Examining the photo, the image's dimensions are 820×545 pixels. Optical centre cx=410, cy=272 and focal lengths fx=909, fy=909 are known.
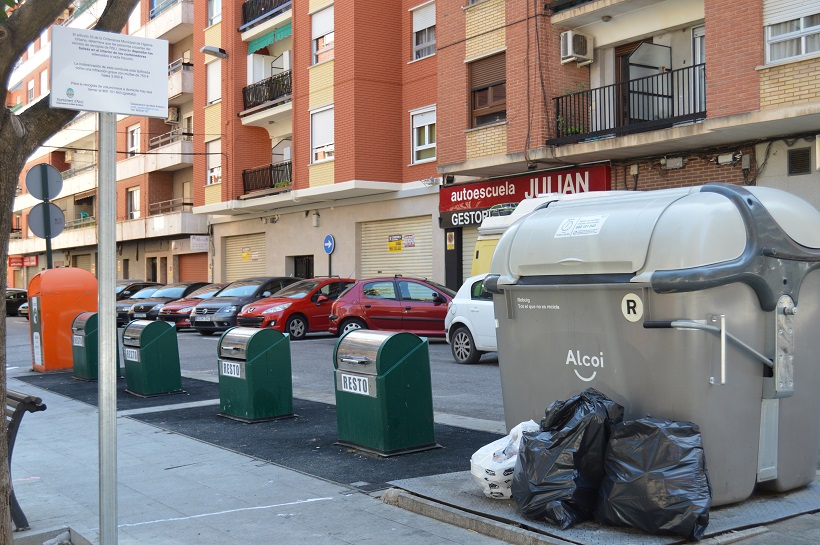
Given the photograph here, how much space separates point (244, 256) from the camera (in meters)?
34.7

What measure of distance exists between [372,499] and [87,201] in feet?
165

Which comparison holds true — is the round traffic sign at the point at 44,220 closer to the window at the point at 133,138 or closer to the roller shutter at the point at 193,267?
the roller shutter at the point at 193,267

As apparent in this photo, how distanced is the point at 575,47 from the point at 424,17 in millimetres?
7159

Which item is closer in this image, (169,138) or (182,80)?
(182,80)

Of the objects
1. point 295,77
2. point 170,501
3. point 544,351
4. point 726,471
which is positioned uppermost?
point 295,77

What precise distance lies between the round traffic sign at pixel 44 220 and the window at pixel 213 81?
2315 cm

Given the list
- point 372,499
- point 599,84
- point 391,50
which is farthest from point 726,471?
point 391,50

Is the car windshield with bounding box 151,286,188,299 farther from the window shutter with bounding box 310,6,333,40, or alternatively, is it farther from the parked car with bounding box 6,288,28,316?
the parked car with bounding box 6,288,28,316

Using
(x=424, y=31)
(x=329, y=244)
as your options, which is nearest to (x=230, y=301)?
(x=329, y=244)

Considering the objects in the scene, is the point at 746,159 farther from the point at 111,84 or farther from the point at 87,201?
the point at 87,201

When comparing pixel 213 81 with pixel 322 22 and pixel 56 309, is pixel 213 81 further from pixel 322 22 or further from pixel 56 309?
pixel 56 309

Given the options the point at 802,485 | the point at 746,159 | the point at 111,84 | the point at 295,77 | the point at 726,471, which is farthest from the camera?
the point at 295,77

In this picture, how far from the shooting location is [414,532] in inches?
210

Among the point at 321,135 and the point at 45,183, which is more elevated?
the point at 321,135
